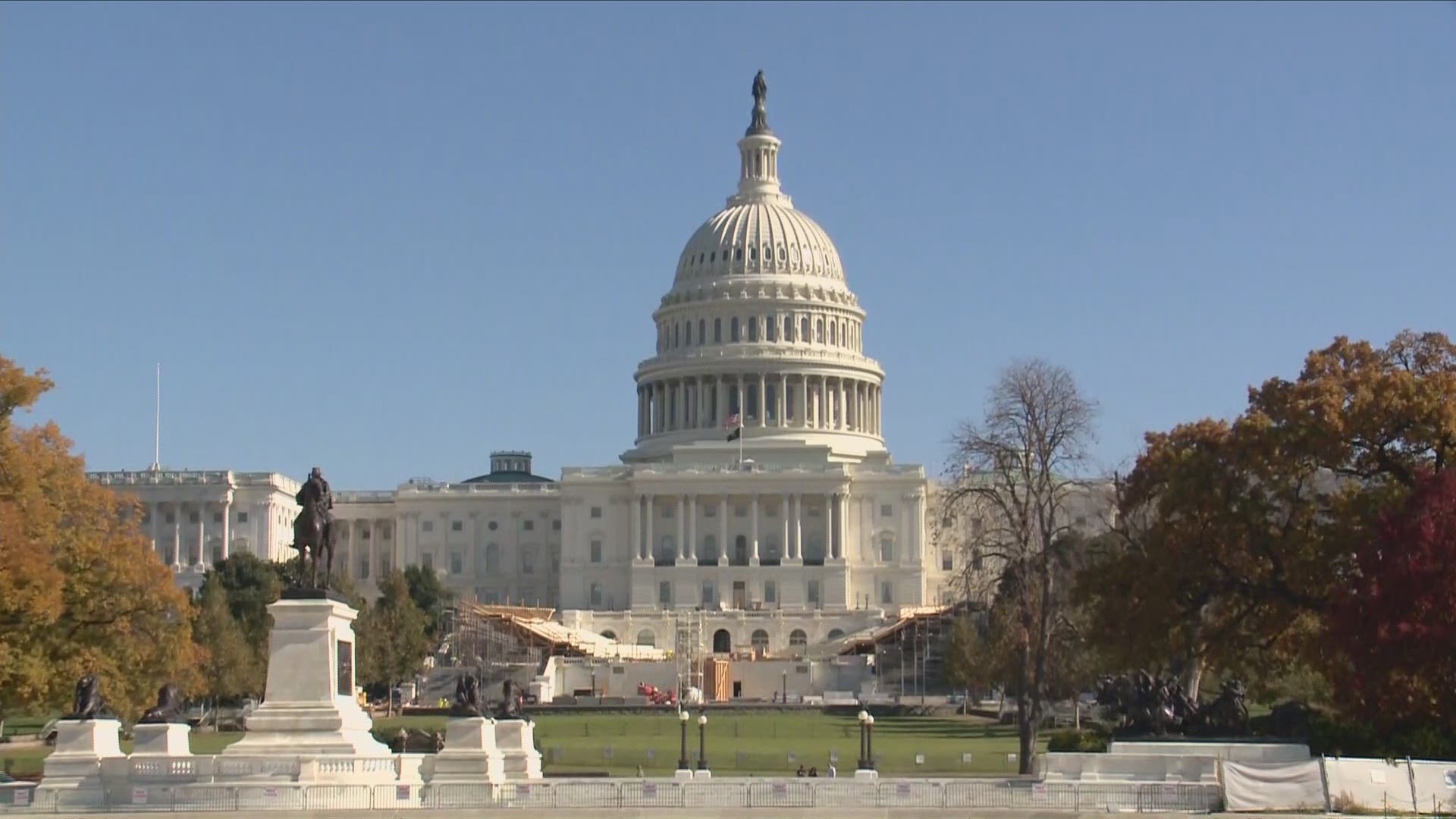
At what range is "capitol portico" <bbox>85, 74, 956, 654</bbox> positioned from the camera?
167625mm

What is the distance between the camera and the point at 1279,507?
205ft

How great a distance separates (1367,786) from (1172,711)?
7332 mm

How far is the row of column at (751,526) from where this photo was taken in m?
170

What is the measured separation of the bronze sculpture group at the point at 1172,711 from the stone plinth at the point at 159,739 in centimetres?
1911

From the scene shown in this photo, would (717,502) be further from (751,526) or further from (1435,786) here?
(1435,786)

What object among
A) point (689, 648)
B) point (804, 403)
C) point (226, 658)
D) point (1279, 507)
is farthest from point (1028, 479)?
point (804, 403)

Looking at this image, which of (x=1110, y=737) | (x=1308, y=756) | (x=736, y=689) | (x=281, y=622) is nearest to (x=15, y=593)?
(x=281, y=622)

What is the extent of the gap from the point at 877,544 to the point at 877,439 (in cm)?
1782

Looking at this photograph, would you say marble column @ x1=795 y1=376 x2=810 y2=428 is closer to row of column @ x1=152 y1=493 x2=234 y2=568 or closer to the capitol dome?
the capitol dome

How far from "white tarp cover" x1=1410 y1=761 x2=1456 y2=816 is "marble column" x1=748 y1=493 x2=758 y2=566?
12235 centimetres

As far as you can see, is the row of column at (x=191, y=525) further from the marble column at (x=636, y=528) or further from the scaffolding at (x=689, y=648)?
the scaffolding at (x=689, y=648)

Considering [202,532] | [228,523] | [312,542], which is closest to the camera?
[312,542]

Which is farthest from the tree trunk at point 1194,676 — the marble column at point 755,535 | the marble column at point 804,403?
the marble column at point 804,403

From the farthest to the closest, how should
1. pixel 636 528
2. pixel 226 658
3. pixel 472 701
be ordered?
pixel 636 528, pixel 226 658, pixel 472 701
